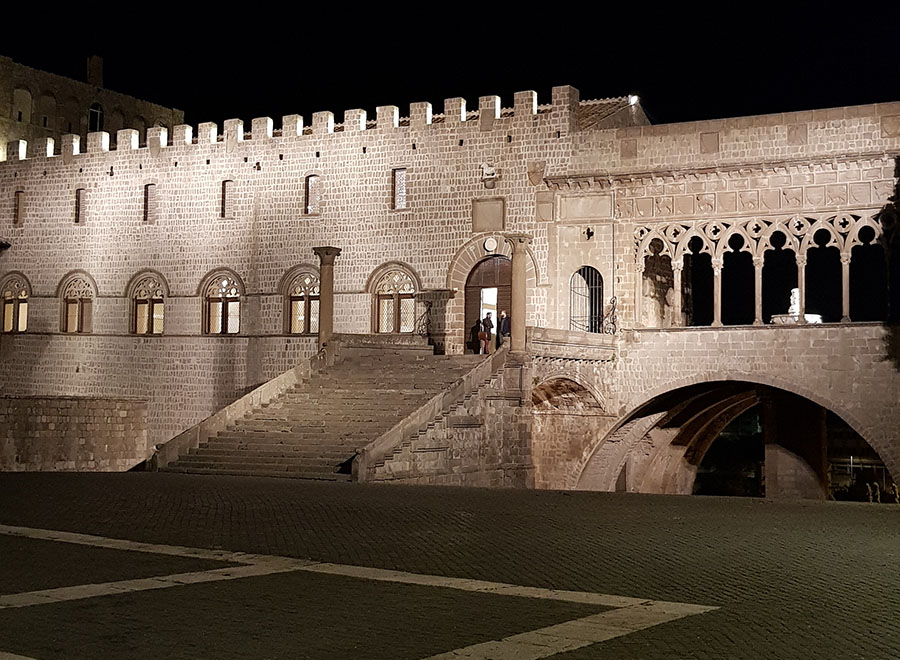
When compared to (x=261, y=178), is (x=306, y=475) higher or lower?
lower

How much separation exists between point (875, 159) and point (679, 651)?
20212 mm

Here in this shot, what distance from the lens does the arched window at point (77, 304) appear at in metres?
35.2

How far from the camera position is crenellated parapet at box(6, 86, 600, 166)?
92.1ft

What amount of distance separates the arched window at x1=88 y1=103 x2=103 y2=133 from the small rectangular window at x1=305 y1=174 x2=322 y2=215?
14.7 metres

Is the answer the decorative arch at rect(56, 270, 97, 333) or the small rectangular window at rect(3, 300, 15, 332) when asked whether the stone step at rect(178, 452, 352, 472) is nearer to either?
the decorative arch at rect(56, 270, 97, 333)

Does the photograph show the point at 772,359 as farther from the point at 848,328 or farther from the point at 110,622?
the point at 110,622

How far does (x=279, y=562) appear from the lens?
9875 mm

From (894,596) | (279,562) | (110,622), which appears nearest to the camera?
(110,622)

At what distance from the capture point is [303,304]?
31609mm

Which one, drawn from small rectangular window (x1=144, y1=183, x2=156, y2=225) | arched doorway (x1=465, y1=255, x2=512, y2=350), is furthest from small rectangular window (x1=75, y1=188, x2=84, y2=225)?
arched doorway (x1=465, y1=255, x2=512, y2=350)

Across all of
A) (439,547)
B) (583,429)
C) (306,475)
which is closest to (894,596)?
(439,547)

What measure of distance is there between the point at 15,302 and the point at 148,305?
5.59m

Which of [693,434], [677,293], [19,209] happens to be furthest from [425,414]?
[19,209]

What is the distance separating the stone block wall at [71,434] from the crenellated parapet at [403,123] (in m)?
9.62
